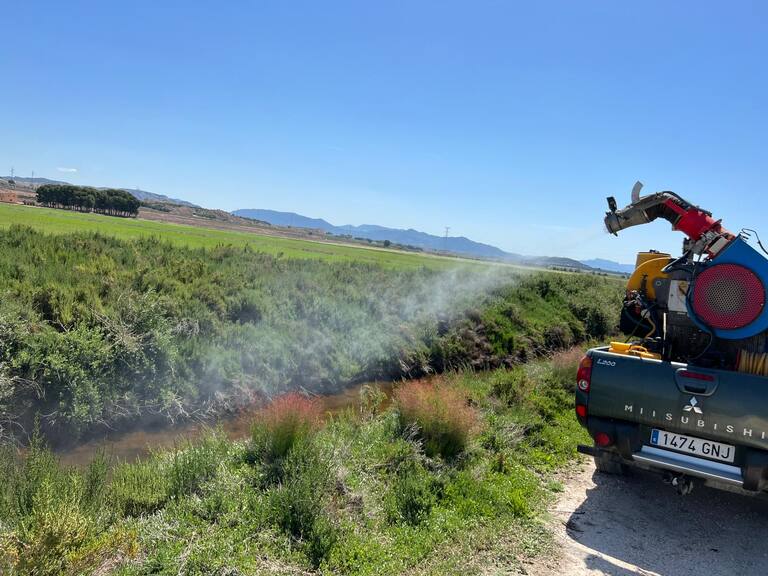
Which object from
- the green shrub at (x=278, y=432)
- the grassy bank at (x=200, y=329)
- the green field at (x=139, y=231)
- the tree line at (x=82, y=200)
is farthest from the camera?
the tree line at (x=82, y=200)

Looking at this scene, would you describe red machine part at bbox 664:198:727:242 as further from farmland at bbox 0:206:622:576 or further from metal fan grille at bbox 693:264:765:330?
farmland at bbox 0:206:622:576

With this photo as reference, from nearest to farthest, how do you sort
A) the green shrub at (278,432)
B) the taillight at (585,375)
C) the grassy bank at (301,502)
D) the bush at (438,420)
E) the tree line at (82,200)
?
the grassy bank at (301,502)
the taillight at (585,375)
the green shrub at (278,432)
the bush at (438,420)
the tree line at (82,200)

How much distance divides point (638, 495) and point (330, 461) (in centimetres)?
387

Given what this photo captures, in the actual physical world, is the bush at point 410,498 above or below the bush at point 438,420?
below

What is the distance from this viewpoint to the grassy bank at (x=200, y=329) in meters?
8.76

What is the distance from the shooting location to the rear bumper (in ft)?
15.3

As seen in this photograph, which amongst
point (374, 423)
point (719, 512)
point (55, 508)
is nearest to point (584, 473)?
point (719, 512)

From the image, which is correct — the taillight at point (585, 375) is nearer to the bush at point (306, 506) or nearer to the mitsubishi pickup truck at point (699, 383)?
the mitsubishi pickup truck at point (699, 383)

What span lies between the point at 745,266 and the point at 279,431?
217 inches

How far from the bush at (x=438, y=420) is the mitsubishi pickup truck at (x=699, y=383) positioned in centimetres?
159

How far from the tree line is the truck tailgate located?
59.4 metres

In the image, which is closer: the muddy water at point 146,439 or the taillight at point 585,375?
the taillight at point 585,375

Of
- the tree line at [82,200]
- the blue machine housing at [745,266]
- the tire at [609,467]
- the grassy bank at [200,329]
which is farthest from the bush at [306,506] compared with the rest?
the tree line at [82,200]

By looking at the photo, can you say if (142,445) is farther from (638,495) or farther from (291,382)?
(638,495)
